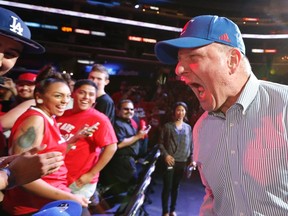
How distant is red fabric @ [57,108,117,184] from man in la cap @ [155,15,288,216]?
157cm

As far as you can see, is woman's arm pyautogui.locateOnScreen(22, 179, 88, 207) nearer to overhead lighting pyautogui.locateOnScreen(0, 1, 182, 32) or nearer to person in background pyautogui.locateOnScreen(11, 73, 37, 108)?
person in background pyautogui.locateOnScreen(11, 73, 37, 108)

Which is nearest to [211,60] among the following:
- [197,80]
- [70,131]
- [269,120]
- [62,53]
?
[197,80]

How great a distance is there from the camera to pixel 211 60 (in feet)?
5.55

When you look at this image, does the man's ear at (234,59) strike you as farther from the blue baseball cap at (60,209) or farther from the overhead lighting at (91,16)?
the overhead lighting at (91,16)

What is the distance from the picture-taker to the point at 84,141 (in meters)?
3.13

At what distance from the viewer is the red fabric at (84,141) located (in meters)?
3.08

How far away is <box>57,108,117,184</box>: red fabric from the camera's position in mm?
3078

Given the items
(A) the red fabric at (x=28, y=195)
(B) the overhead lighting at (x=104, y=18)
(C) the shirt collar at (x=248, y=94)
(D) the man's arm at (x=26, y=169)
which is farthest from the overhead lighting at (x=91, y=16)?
(C) the shirt collar at (x=248, y=94)

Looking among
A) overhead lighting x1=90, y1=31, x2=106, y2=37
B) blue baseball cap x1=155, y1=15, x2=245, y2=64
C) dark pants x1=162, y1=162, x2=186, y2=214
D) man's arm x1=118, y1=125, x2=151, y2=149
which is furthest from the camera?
overhead lighting x1=90, y1=31, x2=106, y2=37

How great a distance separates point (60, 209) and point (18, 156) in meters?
0.51

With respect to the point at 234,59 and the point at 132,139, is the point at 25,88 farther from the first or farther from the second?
the point at 234,59

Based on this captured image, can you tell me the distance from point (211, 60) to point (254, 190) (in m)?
0.70

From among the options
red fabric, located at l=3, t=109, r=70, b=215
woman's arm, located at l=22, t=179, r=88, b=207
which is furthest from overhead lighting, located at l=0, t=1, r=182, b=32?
woman's arm, located at l=22, t=179, r=88, b=207

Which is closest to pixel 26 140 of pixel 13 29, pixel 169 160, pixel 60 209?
pixel 13 29
